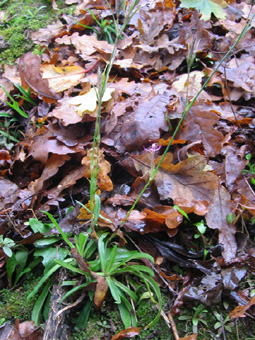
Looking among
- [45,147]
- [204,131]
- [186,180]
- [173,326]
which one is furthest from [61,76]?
[173,326]

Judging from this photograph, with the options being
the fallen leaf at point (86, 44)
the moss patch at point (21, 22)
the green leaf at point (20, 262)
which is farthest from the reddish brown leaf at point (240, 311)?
the moss patch at point (21, 22)

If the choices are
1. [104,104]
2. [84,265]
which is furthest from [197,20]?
[84,265]

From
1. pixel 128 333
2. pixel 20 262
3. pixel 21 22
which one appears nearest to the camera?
Result: pixel 128 333

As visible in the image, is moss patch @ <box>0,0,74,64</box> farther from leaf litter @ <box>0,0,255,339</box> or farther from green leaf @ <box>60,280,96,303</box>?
green leaf @ <box>60,280,96,303</box>

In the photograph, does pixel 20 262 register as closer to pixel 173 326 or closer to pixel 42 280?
pixel 42 280

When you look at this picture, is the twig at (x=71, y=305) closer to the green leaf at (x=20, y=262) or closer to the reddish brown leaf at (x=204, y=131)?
the green leaf at (x=20, y=262)
